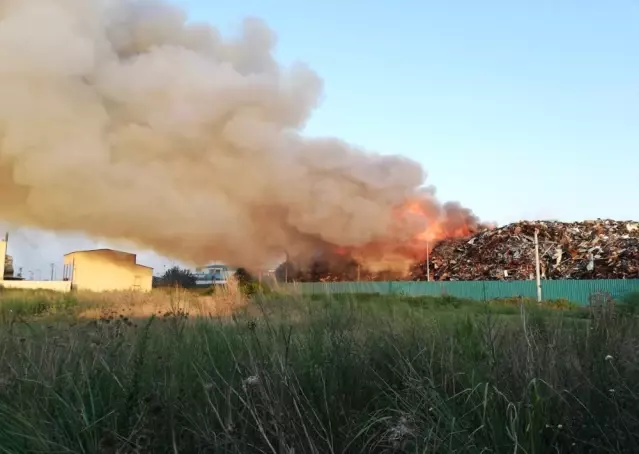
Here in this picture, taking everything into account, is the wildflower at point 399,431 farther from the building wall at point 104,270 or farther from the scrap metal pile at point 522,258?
the building wall at point 104,270

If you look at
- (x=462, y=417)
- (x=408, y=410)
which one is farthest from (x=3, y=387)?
(x=462, y=417)

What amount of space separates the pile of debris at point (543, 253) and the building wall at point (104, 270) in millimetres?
19212

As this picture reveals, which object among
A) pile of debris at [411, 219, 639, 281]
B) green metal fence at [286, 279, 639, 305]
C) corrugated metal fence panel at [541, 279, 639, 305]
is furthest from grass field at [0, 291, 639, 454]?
pile of debris at [411, 219, 639, 281]

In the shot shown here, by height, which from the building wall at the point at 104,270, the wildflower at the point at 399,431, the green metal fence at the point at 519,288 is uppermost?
the building wall at the point at 104,270

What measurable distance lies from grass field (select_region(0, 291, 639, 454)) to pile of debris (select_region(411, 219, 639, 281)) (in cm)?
3217

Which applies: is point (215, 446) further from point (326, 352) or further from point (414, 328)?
point (414, 328)

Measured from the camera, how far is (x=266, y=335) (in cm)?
359

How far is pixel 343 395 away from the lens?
2676mm

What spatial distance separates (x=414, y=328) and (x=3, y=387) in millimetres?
2463

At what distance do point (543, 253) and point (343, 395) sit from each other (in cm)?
3678

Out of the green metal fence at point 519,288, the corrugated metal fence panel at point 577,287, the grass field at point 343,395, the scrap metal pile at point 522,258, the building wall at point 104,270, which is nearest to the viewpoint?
the grass field at point 343,395

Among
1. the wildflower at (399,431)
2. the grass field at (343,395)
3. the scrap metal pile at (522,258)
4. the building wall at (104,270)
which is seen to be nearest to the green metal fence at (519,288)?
the scrap metal pile at (522,258)

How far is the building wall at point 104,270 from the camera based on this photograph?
116 ft

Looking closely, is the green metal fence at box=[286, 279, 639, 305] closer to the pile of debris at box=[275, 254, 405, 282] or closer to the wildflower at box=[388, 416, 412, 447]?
the pile of debris at box=[275, 254, 405, 282]
